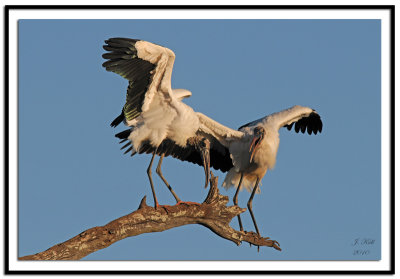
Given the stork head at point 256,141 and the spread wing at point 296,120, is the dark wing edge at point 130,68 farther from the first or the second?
the spread wing at point 296,120

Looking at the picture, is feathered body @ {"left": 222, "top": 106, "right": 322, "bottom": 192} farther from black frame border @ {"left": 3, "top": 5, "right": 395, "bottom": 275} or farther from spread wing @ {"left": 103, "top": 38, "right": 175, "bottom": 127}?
black frame border @ {"left": 3, "top": 5, "right": 395, "bottom": 275}

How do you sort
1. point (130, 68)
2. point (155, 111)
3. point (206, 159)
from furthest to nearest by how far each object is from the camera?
point (206, 159) < point (155, 111) < point (130, 68)

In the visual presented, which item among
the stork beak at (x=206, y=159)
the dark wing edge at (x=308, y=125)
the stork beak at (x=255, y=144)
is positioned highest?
the dark wing edge at (x=308, y=125)

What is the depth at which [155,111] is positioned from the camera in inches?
431

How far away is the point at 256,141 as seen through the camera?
38.3ft

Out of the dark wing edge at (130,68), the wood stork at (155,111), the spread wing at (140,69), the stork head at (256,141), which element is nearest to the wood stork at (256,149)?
the stork head at (256,141)

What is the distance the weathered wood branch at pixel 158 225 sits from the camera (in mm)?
9148

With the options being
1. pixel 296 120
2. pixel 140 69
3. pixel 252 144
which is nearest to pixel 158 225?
pixel 140 69

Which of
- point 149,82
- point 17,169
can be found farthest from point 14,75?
point 149,82

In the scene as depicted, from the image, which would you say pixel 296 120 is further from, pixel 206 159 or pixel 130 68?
pixel 130 68

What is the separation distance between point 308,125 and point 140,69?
12.6 ft
